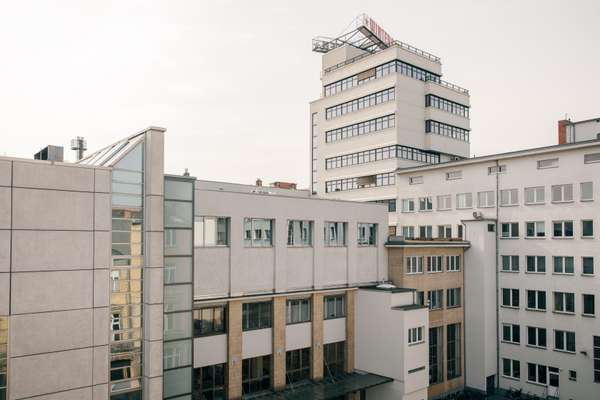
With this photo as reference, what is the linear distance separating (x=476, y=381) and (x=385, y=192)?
64.5 feet

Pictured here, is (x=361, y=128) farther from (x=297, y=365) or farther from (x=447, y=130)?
(x=297, y=365)

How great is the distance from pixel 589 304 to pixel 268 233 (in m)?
24.1

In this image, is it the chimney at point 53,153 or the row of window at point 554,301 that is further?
the row of window at point 554,301

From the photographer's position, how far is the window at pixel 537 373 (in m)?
37.2

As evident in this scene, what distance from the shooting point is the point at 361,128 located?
52812 millimetres

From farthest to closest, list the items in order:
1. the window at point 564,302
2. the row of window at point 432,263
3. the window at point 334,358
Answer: the window at point 564,302 < the row of window at point 432,263 < the window at point 334,358

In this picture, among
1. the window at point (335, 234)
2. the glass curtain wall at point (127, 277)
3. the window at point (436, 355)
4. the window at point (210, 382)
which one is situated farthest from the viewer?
the window at point (436, 355)

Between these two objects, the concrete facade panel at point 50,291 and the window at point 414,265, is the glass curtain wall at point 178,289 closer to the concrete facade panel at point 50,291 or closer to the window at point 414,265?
the concrete facade panel at point 50,291

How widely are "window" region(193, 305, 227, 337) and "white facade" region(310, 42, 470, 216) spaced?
27.6 meters

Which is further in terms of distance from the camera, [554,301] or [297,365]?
[554,301]

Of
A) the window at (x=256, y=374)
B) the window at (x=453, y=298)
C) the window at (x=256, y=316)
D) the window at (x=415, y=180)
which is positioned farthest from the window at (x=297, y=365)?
the window at (x=415, y=180)

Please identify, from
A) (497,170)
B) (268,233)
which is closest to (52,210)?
(268,233)

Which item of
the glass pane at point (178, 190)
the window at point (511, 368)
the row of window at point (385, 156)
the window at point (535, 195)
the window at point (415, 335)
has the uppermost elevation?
the row of window at point (385, 156)

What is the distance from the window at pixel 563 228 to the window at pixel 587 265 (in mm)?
1967
